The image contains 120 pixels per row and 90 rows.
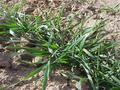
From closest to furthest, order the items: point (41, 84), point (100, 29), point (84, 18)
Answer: point (41, 84)
point (100, 29)
point (84, 18)

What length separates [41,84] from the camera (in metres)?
2.16

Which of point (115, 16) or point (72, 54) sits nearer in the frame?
point (72, 54)

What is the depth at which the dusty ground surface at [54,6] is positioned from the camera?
2.17 m

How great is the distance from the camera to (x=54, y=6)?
9.25ft

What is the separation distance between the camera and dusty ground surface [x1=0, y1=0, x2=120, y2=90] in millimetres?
2166

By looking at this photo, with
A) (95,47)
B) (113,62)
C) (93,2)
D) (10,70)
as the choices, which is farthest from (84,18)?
(10,70)

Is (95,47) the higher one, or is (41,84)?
(95,47)

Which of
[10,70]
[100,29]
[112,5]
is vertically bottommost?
[10,70]

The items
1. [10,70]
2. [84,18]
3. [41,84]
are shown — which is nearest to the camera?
[41,84]

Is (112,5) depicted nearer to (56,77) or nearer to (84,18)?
(84,18)

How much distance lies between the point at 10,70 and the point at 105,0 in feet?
3.36

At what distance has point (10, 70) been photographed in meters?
2.31

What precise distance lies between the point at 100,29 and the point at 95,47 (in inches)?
8.9

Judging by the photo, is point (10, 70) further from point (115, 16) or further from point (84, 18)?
point (115, 16)
